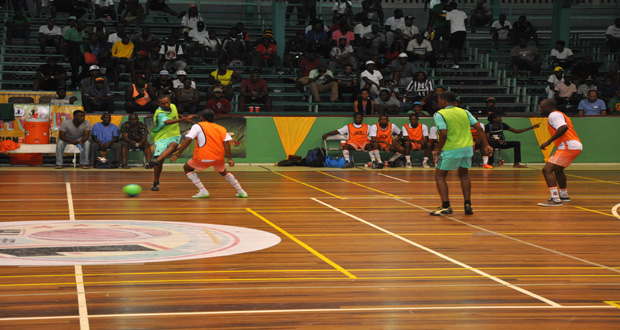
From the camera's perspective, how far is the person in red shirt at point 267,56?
2714 centimetres

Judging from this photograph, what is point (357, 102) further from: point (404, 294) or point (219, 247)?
point (404, 294)

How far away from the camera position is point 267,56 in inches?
1072

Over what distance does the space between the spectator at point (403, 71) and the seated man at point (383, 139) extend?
325cm

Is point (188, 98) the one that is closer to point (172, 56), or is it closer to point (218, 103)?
point (218, 103)

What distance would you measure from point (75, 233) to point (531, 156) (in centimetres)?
1724

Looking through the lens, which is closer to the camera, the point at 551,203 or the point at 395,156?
the point at 551,203

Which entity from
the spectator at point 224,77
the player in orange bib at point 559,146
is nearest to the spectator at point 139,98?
the spectator at point 224,77

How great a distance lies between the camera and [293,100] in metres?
26.6

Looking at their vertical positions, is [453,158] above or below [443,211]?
above

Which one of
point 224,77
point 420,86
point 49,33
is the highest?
point 49,33

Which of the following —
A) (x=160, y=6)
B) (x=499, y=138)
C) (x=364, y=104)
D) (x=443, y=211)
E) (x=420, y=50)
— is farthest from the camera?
(x=160, y=6)

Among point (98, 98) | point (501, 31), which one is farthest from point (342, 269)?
point (501, 31)

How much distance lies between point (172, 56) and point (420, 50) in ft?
27.5

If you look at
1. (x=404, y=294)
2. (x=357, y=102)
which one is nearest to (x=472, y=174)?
(x=357, y=102)
